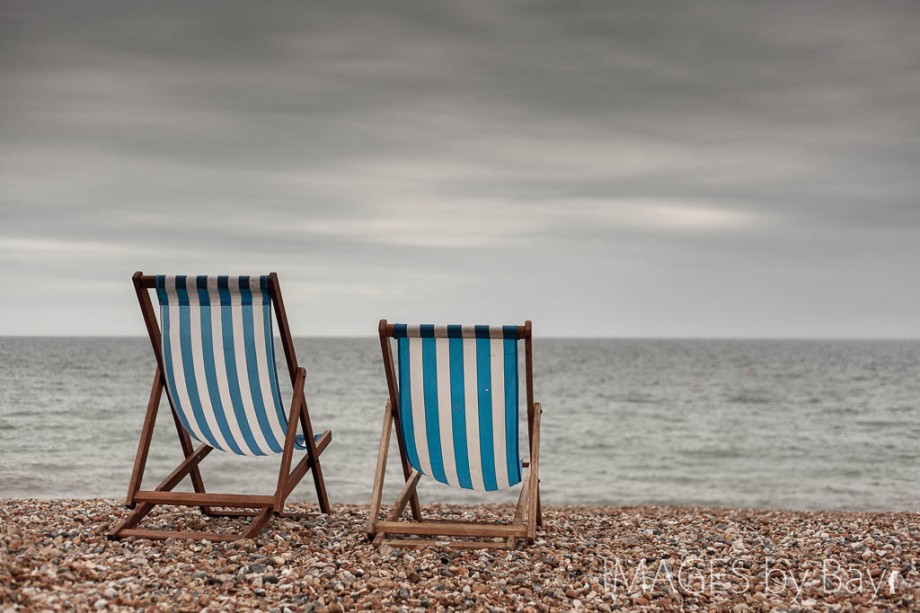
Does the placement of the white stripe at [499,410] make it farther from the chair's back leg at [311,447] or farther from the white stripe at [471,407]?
the chair's back leg at [311,447]

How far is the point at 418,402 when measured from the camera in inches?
161

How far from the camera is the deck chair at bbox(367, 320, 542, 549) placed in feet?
12.7

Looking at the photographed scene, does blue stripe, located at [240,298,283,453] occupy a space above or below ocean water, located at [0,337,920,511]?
above

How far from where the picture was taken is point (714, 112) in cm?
1435

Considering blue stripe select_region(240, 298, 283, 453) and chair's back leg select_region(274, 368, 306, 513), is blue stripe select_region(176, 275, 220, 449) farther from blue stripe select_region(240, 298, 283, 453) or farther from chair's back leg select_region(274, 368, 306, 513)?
chair's back leg select_region(274, 368, 306, 513)

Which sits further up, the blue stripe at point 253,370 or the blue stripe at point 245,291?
the blue stripe at point 245,291

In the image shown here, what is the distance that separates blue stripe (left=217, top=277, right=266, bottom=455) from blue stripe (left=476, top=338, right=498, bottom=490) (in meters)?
1.20

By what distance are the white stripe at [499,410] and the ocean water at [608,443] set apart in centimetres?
432

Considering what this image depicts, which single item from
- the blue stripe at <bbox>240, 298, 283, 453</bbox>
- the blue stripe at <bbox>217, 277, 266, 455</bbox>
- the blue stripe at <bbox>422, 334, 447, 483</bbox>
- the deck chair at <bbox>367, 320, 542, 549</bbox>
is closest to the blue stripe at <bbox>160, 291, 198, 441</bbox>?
the blue stripe at <bbox>217, 277, 266, 455</bbox>

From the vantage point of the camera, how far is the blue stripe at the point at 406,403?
4008 mm

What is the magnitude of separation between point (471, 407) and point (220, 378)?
1.28 meters

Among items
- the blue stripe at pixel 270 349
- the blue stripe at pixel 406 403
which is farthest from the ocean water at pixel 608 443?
the blue stripe at pixel 270 349

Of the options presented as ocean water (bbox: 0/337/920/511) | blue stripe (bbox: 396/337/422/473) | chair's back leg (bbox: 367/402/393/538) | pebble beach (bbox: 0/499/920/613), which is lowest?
ocean water (bbox: 0/337/920/511)

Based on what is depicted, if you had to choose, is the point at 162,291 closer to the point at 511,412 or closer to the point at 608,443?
the point at 511,412
